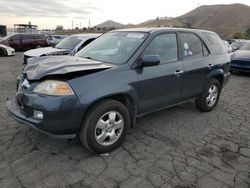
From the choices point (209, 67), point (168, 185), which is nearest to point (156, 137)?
point (168, 185)

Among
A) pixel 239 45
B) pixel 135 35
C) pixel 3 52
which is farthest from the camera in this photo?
pixel 3 52

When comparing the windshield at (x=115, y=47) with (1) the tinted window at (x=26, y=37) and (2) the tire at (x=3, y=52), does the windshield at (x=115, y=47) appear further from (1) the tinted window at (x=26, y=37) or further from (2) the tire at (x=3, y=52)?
(1) the tinted window at (x=26, y=37)

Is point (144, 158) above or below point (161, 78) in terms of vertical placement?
below

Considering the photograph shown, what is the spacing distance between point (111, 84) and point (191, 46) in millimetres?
2226

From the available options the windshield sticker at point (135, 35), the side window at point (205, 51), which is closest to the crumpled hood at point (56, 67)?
the windshield sticker at point (135, 35)

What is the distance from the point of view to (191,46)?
4.88 m

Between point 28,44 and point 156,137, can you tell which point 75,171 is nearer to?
point 156,137

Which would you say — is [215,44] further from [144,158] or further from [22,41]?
[22,41]

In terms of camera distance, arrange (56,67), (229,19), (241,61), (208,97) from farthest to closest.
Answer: (229,19) → (241,61) → (208,97) → (56,67)

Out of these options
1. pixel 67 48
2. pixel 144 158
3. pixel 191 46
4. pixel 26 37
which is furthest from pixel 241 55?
pixel 26 37

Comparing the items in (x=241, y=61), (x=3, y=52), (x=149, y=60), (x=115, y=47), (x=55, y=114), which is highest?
(x=115, y=47)

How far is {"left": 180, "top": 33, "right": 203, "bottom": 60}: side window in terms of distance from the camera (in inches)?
184

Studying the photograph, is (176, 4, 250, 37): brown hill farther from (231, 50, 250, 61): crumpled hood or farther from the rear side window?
the rear side window

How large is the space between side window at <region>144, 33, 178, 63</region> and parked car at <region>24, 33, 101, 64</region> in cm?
461
